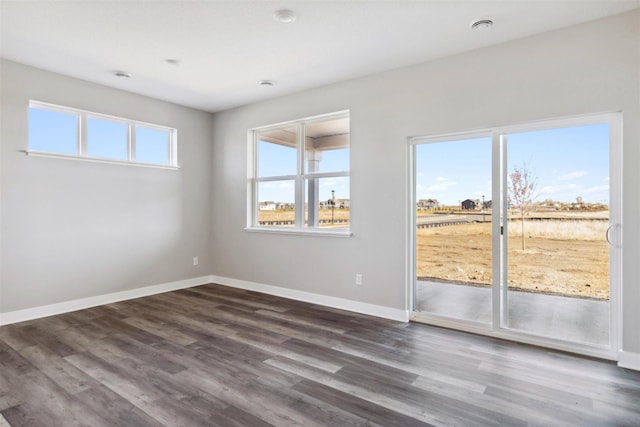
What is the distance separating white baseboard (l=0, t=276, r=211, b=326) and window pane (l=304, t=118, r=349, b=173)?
2562mm

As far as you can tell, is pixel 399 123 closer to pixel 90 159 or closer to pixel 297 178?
pixel 297 178

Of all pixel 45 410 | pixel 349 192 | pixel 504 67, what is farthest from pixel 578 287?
pixel 45 410

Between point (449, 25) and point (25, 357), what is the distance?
4.34 metres

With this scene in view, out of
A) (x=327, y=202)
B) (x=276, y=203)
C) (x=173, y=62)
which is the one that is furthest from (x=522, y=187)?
(x=173, y=62)

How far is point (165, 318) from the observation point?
384 centimetres

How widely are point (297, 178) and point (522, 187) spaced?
105 inches

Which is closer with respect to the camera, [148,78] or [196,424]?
[196,424]

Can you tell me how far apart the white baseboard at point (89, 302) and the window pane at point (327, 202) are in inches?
85.9

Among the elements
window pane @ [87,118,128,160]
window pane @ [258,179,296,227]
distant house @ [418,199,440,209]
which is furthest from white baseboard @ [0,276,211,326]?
distant house @ [418,199,440,209]

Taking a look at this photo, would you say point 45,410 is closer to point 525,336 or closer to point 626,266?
point 525,336

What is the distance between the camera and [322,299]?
4.40m

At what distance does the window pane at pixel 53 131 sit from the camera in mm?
3877

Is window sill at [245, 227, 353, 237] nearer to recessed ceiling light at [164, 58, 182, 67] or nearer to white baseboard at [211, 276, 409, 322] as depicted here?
white baseboard at [211, 276, 409, 322]

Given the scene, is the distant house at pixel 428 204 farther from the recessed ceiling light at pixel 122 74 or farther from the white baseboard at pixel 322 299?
the recessed ceiling light at pixel 122 74
